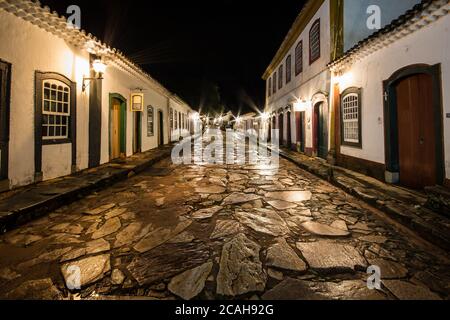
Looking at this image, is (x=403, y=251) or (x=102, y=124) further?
(x=102, y=124)

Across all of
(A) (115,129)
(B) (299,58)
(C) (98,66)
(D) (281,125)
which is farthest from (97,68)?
(D) (281,125)

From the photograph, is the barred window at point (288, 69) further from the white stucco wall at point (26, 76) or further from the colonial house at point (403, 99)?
the white stucco wall at point (26, 76)

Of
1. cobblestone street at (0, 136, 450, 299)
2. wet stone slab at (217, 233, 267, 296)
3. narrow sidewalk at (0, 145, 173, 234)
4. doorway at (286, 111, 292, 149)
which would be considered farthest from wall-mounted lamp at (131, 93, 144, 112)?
wet stone slab at (217, 233, 267, 296)

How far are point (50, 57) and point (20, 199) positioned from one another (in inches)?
155

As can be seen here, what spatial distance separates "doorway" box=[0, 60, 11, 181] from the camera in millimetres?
5281

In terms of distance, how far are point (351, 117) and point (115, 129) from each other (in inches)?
377

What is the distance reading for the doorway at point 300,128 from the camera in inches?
536

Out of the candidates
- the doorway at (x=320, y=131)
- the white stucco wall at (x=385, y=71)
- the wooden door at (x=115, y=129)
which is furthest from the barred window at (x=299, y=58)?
the wooden door at (x=115, y=129)

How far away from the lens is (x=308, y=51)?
41.3 ft

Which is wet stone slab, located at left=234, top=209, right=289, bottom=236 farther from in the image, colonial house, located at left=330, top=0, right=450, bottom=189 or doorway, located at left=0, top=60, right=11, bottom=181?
doorway, located at left=0, top=60, right=11, bottom=181

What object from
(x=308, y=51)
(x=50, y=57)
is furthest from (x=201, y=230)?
(x=308, y=51)

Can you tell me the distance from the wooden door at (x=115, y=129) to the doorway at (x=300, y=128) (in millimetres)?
9462
